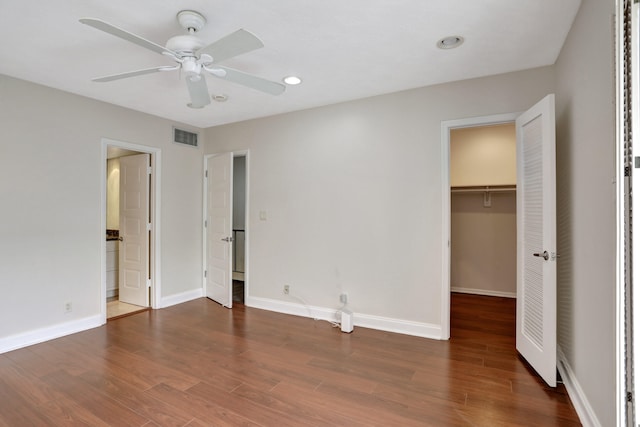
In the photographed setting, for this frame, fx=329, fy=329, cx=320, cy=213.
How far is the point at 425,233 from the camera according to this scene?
3418 mm

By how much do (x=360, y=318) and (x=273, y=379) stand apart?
144 cm

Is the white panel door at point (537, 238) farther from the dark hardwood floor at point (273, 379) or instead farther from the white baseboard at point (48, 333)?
the white baseboard at point (48, 333)

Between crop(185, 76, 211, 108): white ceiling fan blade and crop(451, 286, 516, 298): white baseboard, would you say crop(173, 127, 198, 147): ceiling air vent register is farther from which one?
crop(451, 286, 516, 298): white baseboard

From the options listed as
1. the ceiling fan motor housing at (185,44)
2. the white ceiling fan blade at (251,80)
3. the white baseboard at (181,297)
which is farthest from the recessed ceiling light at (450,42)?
the white baseboard at (181,297)

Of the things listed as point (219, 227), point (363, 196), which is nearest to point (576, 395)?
point (363, 196)

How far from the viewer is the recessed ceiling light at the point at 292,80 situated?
317 cm

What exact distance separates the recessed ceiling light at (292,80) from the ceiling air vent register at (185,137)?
2.22 metres

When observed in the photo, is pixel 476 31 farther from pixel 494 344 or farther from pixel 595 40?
pixel 494 344

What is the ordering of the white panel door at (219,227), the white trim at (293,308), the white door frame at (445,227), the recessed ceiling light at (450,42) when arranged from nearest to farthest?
the recessed ceiling light at (450,42)
the white door frame at (445,227)
the white trim at (293,308)
the white panel door at (219,227)

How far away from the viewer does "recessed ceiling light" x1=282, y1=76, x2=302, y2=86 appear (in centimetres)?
317

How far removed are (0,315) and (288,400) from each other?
2868 millimetres

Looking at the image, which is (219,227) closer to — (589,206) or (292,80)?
(292,80)

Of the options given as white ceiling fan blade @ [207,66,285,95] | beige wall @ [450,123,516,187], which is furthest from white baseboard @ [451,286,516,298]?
white ceiling fan blade @ [207,66,285,95]

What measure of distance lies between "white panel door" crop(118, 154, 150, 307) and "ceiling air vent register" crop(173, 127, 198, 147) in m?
0.50
